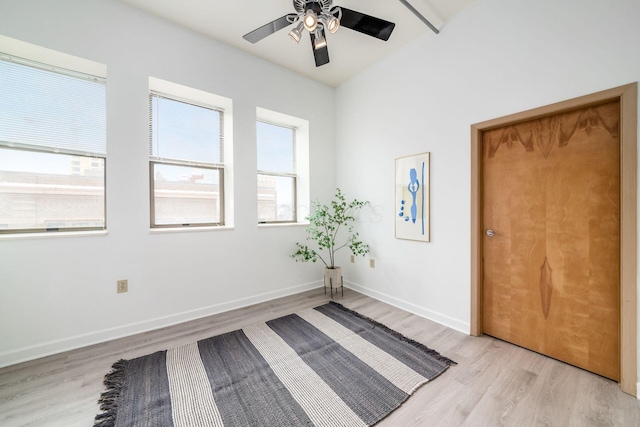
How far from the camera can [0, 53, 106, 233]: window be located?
1.94 metres

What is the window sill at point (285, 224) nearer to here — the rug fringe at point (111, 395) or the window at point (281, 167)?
the window at point (281, 167)

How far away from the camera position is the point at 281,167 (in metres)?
3.49

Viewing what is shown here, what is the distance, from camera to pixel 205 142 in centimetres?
285

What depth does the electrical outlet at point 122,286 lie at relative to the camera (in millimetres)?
2201

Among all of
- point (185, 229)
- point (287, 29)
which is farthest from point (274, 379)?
point (287, 29)

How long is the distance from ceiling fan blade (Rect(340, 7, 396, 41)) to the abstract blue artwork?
118 cm

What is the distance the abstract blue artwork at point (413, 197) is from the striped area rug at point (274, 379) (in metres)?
1.06

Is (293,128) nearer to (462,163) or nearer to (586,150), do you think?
(462,163)

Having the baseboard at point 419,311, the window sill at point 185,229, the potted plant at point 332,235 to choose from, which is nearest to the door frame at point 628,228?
the baseboard at point 419,311

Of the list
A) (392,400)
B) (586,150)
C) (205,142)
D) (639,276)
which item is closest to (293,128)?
(205,142)

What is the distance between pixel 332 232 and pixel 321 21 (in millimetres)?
2436

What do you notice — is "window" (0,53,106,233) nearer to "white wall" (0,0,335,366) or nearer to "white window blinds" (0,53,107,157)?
"white window blinds" (0,53,107,157)

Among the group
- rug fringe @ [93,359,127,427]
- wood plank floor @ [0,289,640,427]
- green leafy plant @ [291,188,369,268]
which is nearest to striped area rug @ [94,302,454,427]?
rug fringe @ [93,359,127,427]

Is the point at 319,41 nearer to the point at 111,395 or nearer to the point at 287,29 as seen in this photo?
the point at 287,29
